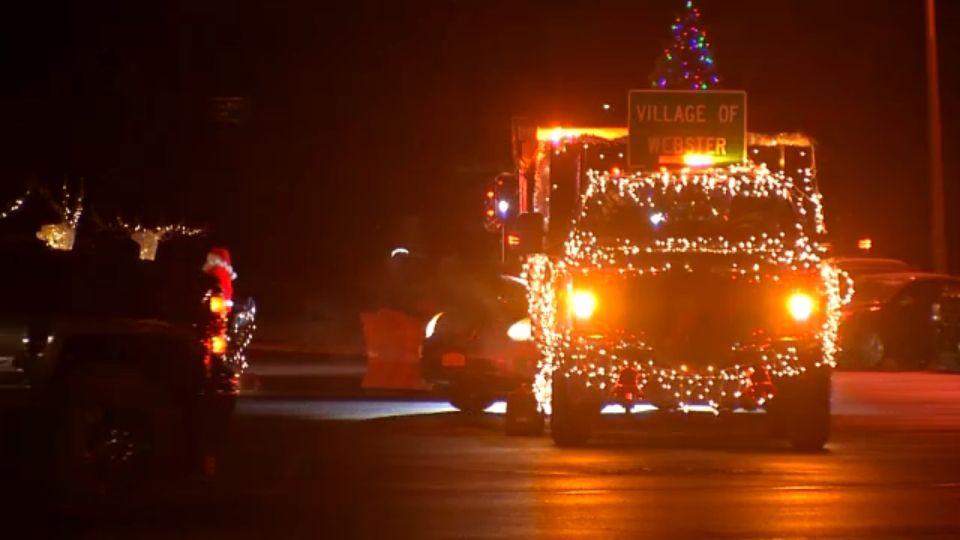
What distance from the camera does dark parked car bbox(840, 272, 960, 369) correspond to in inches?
1061

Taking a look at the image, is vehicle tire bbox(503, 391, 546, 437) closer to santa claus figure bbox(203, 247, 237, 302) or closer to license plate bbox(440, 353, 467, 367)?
license plate bbox(440, 353, 467, 367)

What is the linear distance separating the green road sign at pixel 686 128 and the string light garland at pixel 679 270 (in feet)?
1.22

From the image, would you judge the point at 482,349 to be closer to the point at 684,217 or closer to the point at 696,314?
the point at 684,217

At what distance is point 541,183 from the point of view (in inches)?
701

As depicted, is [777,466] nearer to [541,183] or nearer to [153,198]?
[541,183]

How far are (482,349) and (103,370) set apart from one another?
6.40m

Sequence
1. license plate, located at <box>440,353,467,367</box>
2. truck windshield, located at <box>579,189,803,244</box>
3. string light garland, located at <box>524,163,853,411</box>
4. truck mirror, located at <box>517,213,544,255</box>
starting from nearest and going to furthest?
string light garland, located at <box>524,163,853,411</box> → truck mirror, located at <box>517,213,544,255</box> → truck windshield, located at <box>579,189,803,244</box> → license plate, located at <box>440,353,467,367</box>

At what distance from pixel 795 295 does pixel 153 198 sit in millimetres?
38314

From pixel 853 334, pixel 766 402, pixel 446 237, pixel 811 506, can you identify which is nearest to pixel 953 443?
pixel 766 402

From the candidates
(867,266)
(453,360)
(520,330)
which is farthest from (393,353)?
(867,266)

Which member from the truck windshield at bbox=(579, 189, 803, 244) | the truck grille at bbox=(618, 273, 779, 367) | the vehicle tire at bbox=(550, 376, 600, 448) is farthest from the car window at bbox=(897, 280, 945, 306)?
the vehicle tire at bbox=(550, 376, 600, 448)

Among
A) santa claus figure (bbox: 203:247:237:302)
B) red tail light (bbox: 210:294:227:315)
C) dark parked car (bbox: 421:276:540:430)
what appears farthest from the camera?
santa claus figure (bbox: 203:247:237:302)

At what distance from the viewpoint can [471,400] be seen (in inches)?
717

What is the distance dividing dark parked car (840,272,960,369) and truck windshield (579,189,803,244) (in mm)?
10925
